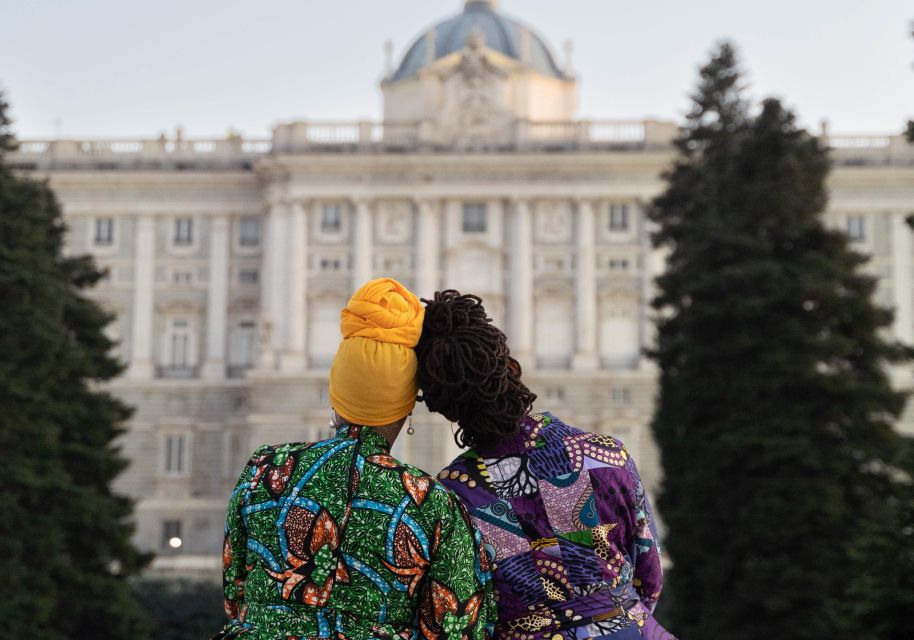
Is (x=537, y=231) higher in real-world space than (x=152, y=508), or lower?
higher

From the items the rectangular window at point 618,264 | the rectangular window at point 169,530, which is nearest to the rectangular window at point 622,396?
the rectangular window at point 618,264

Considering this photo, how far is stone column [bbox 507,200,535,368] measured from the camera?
5306cm

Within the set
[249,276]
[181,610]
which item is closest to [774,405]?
[181,610]

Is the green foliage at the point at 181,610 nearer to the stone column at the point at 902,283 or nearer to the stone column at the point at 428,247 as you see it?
the stone column at the point at 428,247

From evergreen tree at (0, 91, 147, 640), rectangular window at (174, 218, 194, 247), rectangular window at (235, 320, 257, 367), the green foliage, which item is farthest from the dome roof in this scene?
evergreen tree at (0, 91, 147, 640)

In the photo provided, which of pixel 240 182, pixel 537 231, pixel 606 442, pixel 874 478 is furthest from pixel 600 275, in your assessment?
pixel 606 442

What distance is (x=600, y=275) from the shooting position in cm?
5359

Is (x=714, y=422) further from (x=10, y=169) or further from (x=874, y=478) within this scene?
(x=10, y=169)

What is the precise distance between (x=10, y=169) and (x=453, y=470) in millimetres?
22064

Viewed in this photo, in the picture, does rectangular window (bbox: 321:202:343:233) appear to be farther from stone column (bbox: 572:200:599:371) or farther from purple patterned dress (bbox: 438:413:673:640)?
purple patterned dress (bbox: 438:413:673:640)

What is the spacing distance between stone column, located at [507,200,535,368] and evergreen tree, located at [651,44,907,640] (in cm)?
2574

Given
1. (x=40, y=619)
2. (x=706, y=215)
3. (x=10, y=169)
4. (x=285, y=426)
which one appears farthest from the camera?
(x=285, y=426)

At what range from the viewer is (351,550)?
4.29m

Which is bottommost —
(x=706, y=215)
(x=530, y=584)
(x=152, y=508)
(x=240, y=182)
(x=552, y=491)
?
(x=152, y=508)
